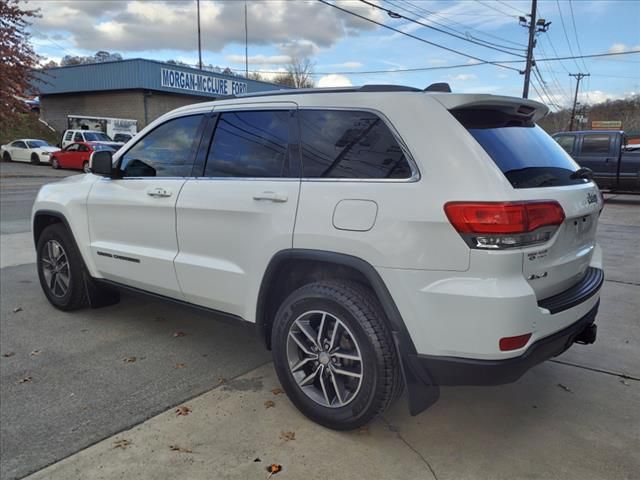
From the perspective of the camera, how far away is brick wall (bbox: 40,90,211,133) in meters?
33.8

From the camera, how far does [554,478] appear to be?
2.55m

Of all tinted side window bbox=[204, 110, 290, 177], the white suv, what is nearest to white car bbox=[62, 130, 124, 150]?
tinted side window bbox=[204, 110, 290, 177]

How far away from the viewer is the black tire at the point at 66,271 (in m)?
4.71

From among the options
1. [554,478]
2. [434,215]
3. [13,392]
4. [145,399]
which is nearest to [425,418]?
[554,478]

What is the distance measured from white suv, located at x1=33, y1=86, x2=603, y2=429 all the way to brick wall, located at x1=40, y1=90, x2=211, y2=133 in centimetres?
3135

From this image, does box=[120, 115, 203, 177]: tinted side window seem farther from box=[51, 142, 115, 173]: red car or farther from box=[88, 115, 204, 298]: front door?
box=[51, 142, 115, 173]: red car

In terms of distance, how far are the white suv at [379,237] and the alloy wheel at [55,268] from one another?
1.50m

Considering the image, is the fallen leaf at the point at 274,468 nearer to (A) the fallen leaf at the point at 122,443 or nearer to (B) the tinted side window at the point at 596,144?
(A) the fallen leaf at the point at 122,443

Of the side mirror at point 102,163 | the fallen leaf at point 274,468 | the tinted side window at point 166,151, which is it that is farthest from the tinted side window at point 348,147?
the side mirror at point 102,163

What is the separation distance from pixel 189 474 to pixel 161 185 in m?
2.05

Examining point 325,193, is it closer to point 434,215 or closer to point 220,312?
point 434,215

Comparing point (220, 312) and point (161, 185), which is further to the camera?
point (161, 185)

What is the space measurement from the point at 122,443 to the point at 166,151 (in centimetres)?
209

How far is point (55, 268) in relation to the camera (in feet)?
16.2
